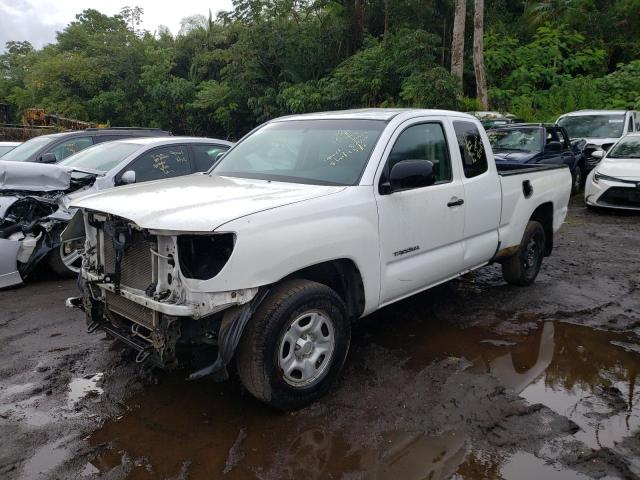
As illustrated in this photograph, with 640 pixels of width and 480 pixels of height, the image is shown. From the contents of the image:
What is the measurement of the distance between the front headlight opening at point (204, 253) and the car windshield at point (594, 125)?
12984 millimetres

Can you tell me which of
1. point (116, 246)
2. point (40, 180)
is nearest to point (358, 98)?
point (40, 180)

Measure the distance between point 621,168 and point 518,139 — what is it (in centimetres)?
200

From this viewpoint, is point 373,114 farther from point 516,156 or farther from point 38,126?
point 38,126

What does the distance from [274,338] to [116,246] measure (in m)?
1.12

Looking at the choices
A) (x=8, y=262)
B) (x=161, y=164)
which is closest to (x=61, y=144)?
(x=161, y=164)

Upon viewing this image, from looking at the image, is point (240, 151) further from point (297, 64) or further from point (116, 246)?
point (297, 64)

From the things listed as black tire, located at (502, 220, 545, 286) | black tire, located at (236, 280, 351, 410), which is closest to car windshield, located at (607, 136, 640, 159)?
black tire, located at (502, 220, 545, 286)

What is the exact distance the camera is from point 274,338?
3.10 meters

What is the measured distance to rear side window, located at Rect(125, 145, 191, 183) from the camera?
6645mm

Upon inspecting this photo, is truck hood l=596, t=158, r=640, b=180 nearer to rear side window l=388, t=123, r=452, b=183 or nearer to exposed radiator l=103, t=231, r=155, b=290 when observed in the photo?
rear side window l=388, t=123, r=452, b=183

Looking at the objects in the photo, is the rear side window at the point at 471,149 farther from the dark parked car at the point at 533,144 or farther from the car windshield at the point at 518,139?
the car windshield at the point at 518,139

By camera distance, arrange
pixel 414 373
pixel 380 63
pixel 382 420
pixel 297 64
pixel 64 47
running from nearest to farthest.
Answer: pixel 382 420 < pixel 414 373 < pixel 380 63 < pixel 297 64 < pixel 64 47

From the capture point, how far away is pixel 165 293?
120 inches

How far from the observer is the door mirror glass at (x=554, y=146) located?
10.6 meters
